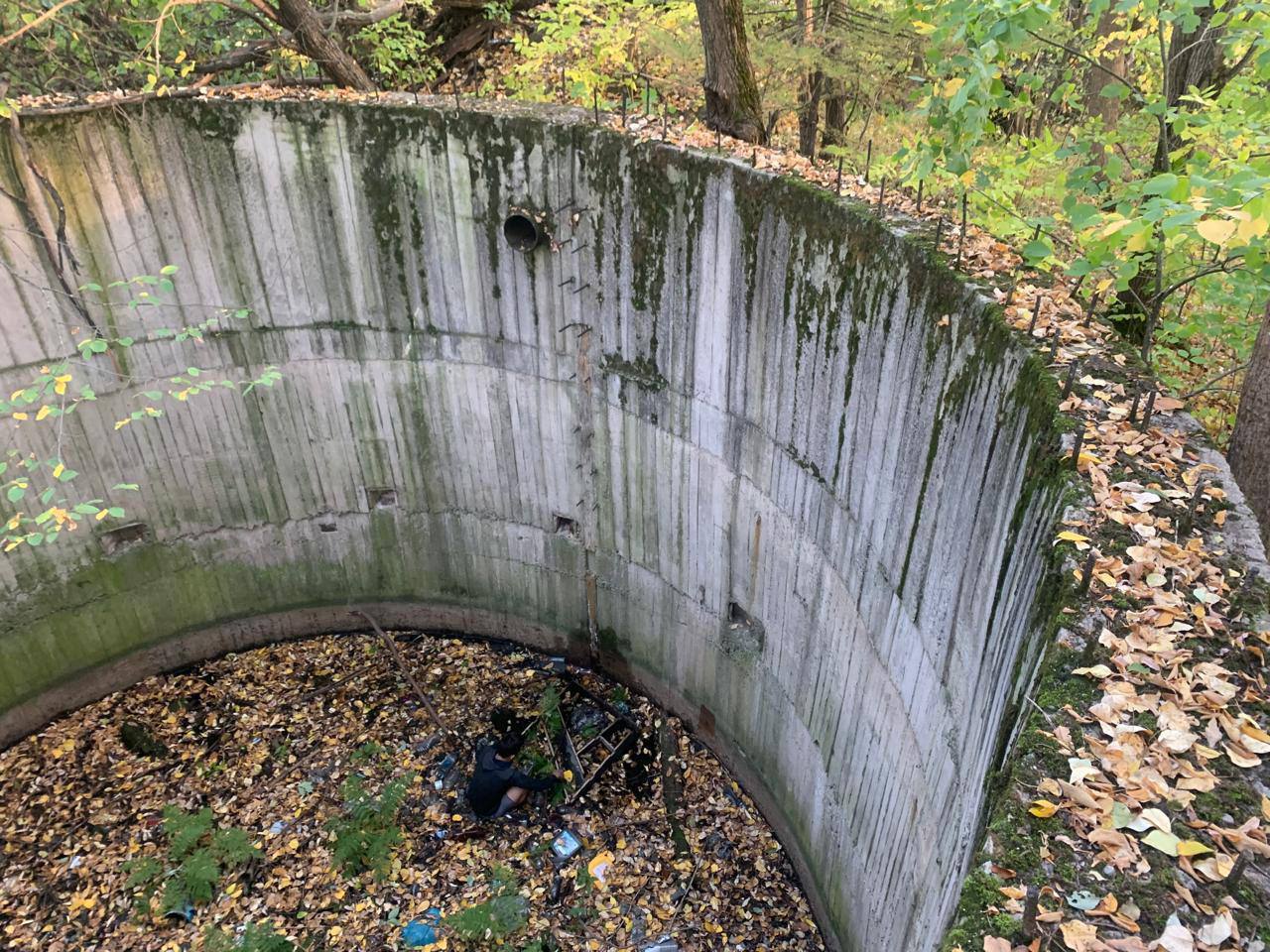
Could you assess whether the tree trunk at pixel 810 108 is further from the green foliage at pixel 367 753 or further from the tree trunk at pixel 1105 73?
the green foliage at pixel 367 753

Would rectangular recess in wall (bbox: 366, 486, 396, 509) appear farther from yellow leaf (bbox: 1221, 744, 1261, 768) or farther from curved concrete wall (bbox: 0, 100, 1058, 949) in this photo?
yellow leaf (bbox: 1221, 744, 1261, 768)

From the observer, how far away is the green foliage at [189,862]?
712 centimetres

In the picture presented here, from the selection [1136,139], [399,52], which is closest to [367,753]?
[399,52]

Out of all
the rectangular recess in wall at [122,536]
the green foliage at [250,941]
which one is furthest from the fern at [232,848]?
the rectangular recess in wall at [122,536]

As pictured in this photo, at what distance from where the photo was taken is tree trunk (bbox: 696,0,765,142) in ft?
23.4

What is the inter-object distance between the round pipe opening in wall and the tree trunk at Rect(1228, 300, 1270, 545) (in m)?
5.56

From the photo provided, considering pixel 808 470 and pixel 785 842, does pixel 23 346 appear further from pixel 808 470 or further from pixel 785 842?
pixel 785 842

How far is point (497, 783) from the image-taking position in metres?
7.64

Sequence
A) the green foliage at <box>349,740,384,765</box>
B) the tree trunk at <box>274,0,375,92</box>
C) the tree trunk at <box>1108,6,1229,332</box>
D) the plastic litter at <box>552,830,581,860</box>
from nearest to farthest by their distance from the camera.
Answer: the tree trunk at <box>1108,6,1229,332</box>, the plastic litter at <box>552,830,581,860</box>, the green foliage at <box>349,740,384,765</box>, the tree trunk at <box>274,0,375,92</box>

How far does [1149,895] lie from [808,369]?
419 cm

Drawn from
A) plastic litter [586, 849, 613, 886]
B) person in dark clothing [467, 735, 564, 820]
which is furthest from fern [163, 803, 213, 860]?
plastic litter [586, 849, 613, 886]

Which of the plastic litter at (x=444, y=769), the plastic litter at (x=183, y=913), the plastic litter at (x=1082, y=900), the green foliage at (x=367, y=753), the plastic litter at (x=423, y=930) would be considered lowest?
the plastic litter at (x=423, y=930)

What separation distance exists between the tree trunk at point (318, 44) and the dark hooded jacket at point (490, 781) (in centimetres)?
668

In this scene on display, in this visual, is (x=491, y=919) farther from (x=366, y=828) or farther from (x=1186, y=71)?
(x=1186, y=71)
